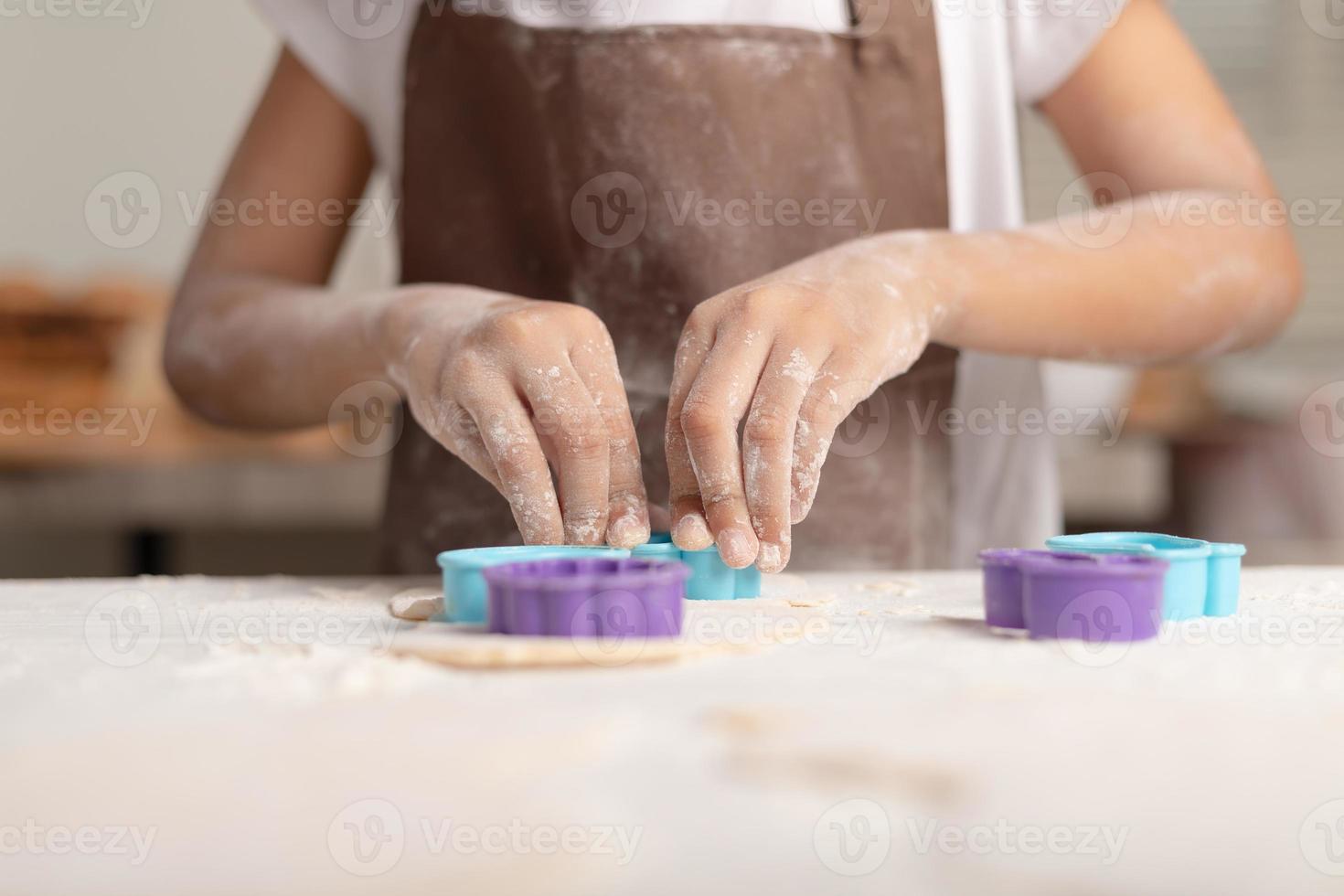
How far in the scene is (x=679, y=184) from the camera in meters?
1.02

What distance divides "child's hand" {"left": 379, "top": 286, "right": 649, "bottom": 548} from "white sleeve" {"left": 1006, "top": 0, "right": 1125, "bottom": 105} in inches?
23.7

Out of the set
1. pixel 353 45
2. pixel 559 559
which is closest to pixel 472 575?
pixel 559 559

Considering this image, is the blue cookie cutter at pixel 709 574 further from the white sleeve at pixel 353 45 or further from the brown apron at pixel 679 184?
the white sleeve at pixel 353 45

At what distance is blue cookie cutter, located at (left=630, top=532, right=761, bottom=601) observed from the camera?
679mm

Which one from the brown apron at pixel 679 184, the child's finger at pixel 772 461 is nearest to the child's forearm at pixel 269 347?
the brown apron at pixel 679 184

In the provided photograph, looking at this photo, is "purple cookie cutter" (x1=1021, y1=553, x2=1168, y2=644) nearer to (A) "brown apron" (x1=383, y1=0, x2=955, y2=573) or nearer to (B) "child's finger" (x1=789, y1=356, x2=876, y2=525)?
(B) "child's finger" (x1=789, y1=356, x2=876, y2=525)

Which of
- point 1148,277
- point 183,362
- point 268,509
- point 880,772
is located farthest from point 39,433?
point 880,772

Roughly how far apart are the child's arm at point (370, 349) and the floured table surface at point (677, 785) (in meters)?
0.23

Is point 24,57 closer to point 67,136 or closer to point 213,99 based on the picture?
point 67,136

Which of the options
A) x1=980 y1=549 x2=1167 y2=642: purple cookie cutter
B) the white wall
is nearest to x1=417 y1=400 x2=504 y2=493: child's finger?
x1=980 y1=549 x2=1167 y2=642: purple cookie cutter

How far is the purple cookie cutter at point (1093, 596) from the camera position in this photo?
533 mm

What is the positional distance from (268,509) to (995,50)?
1595mm

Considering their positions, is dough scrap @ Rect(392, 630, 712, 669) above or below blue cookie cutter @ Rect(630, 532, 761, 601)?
below

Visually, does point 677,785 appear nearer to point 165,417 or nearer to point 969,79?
point 969,79
